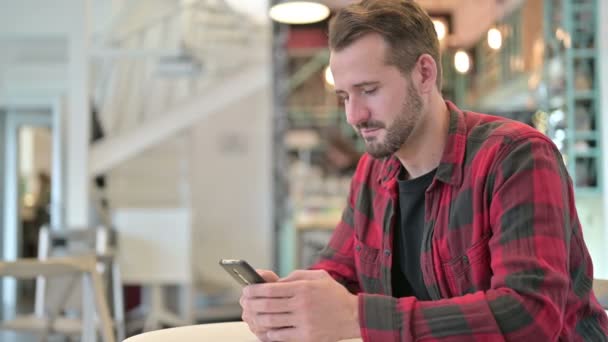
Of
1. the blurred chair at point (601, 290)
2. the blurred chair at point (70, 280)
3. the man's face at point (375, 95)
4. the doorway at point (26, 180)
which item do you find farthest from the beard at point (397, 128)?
the doorway at point (26, 180)

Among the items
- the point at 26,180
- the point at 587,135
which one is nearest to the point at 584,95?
the point at 587,135

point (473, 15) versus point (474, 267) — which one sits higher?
point (473, 15)

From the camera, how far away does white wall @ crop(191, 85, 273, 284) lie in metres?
9.13

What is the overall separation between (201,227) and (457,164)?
800 centimetres

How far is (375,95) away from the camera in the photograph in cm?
131

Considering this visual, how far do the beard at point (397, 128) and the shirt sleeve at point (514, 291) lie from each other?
0.74ft

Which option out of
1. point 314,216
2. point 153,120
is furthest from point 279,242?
point 153,120

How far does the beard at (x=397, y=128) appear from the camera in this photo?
4.34ft

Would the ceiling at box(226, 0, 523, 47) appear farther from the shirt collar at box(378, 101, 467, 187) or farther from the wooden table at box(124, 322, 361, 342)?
the wooden table at box(124, 322, 361, 342)

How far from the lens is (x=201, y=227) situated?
9.12 metres

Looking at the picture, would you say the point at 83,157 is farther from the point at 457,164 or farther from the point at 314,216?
the point at 457,164

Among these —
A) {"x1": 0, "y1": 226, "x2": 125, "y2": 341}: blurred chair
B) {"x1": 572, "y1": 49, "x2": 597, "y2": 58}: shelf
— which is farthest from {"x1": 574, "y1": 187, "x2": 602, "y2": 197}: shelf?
{"x1": 0, "y1": 226, "x2": 125, "y2": 341}: blurred chair

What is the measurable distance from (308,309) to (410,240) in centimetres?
40

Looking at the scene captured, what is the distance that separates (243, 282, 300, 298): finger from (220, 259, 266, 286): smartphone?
2 centimetres
